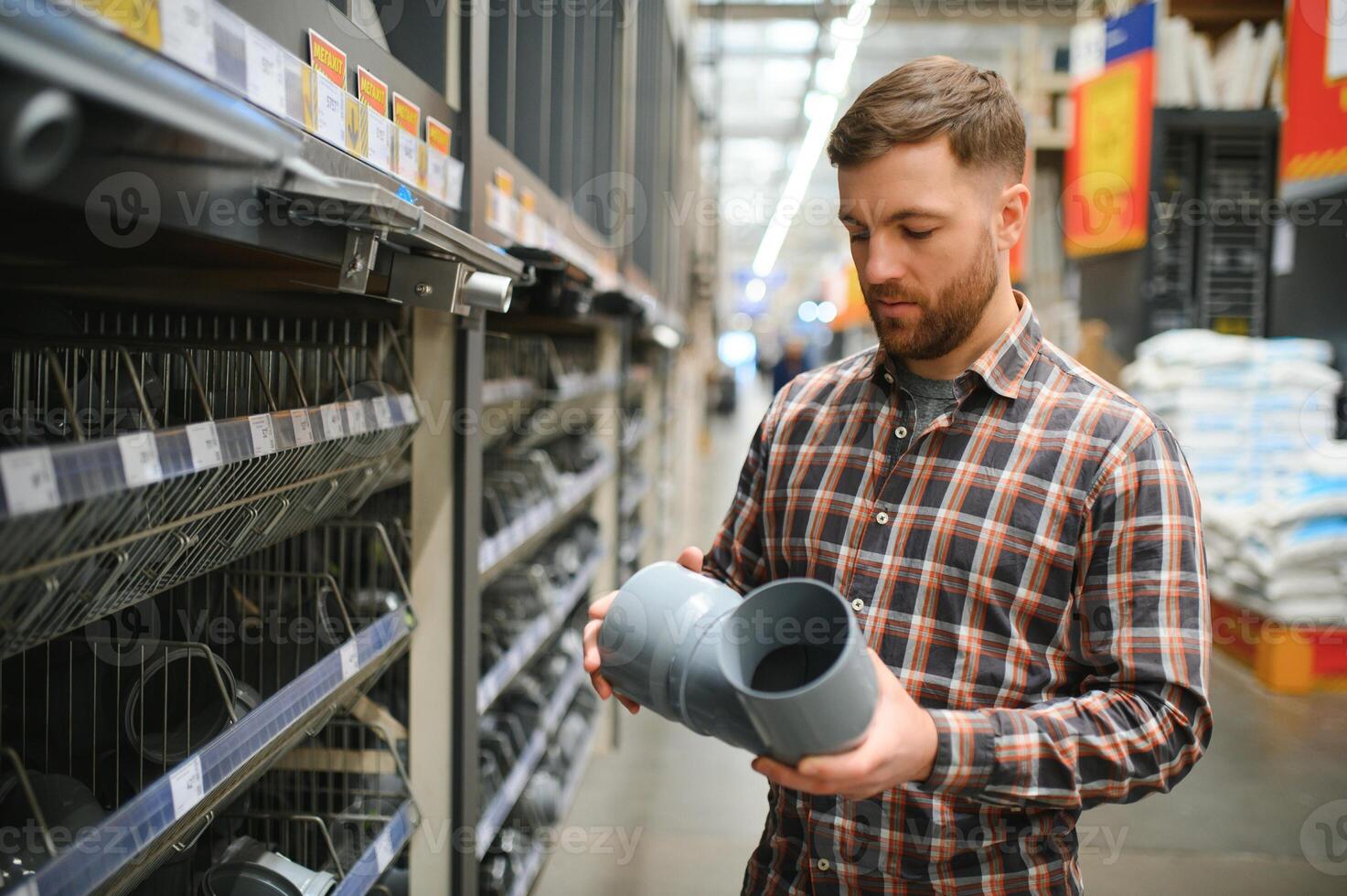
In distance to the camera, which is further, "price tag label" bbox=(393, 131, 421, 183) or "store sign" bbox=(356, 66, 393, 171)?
"price tag label" bbox=(393, 131, 421, 183)

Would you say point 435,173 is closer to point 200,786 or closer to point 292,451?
point 292,451

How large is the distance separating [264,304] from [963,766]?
4.92 ft

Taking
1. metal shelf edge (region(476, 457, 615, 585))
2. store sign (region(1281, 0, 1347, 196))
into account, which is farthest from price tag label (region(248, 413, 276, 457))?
store sign (region(1281, 0, 1347, 196))

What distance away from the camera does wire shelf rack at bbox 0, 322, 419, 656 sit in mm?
866

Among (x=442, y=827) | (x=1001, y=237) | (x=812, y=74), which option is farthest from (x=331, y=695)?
(x=812, y=74)

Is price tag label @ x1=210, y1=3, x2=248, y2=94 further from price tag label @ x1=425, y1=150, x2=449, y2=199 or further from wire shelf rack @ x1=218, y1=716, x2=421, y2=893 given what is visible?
wire shelf rack @ x1=218, y1=716, x2=421, y2=893

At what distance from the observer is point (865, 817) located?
4.17ft

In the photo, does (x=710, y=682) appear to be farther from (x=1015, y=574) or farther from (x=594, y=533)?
(x=594, y=533)

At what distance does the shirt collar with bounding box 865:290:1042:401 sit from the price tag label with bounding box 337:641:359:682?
1035mm

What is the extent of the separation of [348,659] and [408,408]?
454 millimetres

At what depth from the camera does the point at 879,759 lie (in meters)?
0.93

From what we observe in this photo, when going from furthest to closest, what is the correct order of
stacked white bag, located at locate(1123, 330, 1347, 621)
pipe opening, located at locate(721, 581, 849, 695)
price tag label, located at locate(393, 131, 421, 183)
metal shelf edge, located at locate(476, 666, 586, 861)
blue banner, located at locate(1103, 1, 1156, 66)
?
blue banner, located at locate(1103, 1, 1156, 66), stacked white bag, located at locate(1123, 330, 1347, 621), metal shelf edge, located at locate(476, 666, 586, 861), price tag label, located at locate(393, 131, 421, 183), pipe opening, located at locate(721, 581, 849, 695)

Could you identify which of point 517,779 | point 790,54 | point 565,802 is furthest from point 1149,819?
point 790,54

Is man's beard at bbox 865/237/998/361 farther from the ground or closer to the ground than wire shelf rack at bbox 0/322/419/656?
farther from the ground
